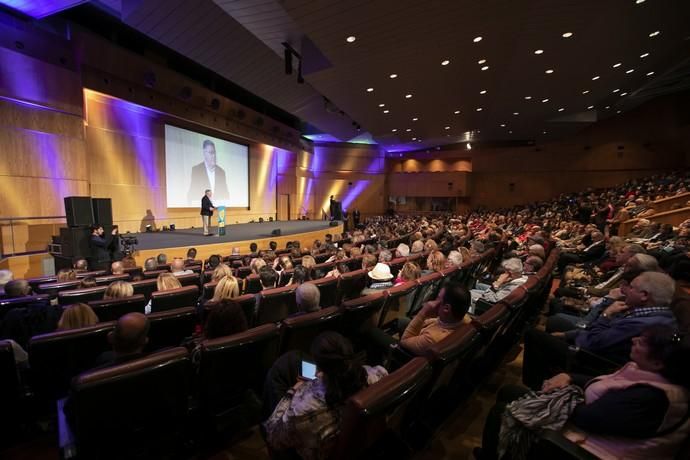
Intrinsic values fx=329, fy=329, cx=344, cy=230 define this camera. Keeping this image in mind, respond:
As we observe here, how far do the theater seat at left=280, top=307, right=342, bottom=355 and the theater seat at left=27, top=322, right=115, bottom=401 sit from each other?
106 centimetres

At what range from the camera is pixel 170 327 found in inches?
92.7

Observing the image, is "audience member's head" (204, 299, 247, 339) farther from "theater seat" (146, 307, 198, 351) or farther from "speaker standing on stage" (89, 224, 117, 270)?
"speaker standing on stage" (89, 224, 117, 270)

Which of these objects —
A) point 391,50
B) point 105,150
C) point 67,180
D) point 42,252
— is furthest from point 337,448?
point 105,150

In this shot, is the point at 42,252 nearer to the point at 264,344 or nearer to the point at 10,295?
the point at 10,295

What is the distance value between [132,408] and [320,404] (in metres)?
0.89

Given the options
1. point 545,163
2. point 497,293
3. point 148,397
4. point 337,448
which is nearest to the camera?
point 337,448

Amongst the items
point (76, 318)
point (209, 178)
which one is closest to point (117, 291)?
point (76, 318)

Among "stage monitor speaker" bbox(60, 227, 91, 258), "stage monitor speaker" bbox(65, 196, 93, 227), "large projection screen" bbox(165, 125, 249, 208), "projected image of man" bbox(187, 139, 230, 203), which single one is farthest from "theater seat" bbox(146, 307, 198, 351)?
"projected image of man" bbox(187, 139, 230, 203)

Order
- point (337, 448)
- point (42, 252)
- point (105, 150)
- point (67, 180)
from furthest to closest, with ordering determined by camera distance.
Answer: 1. point (105, 150)
2. point (67, 180)
3. point (42, 252)
4. point (337, 448)

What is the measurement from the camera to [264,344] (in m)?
1.89

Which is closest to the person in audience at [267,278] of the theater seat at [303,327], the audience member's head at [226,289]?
the audience member's head at [226,289]

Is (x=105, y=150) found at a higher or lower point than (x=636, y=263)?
higher

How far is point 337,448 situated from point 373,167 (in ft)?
72.6

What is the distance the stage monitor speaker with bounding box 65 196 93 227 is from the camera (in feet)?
20.7
